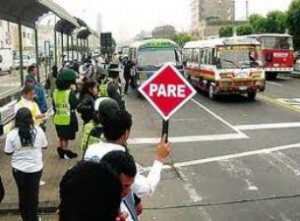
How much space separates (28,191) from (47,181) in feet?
10.1

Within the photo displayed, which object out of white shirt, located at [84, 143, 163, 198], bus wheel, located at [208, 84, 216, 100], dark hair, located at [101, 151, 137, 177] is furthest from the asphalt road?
dark hair, located at [101, 151, 137, 177]

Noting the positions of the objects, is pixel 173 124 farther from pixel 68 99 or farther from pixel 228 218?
pixel 228 218

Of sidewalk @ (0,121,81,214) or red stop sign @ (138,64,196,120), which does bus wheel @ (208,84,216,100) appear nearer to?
sidewalk @ (0,121,81,214)

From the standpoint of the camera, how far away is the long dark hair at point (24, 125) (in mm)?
7012

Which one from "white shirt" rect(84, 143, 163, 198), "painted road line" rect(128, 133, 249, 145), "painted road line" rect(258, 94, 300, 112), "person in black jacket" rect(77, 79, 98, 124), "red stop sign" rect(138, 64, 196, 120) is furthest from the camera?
"painted road line" rect(258, 94, 300, 112)

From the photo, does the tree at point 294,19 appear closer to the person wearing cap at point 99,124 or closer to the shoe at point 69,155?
the shoe at point 69,155

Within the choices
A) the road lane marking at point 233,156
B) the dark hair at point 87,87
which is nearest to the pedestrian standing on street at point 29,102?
the dark hair at point 87,87

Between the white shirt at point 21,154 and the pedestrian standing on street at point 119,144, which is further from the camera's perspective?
the white shirt at point 21,154

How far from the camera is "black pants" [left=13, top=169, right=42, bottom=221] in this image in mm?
7086

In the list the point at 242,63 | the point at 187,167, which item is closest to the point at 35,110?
the point at 187,167

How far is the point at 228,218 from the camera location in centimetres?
844

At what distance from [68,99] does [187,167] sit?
2.55 metres

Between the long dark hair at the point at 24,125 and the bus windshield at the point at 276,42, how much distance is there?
33.0 m

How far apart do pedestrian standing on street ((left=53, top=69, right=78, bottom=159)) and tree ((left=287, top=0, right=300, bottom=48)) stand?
37789mm
